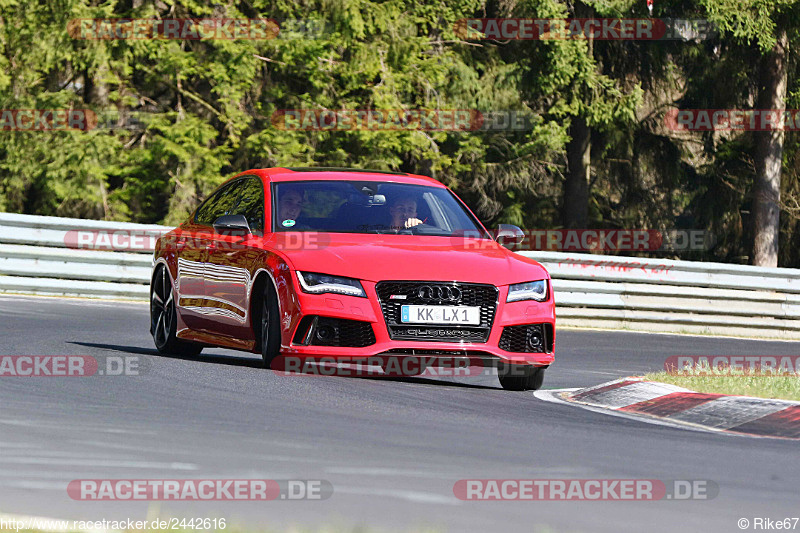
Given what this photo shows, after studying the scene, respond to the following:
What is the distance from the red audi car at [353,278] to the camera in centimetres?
971

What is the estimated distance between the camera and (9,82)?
27.1 m

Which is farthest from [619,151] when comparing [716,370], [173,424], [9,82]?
[173,424]

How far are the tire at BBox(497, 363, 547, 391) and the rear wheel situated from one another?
1.65 metres

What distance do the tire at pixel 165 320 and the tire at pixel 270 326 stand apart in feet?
5.60

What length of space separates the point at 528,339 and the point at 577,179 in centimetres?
2529

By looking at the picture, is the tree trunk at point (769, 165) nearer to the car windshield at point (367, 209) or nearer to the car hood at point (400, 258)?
the car windshield at point (367, 209)

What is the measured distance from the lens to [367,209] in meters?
11.0

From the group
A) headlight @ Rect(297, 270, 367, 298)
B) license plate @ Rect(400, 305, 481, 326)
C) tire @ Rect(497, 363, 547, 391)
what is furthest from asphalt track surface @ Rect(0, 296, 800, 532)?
headlight @ Rect(297, 270, 367, 298)

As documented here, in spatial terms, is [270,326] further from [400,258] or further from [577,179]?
[577,179]

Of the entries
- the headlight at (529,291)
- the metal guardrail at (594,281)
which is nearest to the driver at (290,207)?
the headlight at (529,291)

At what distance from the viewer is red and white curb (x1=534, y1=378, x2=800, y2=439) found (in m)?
8.66

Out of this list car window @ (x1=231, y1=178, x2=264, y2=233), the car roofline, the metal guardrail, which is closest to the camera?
car window @ (x1=231, y1=178, x2=264, y2=233)

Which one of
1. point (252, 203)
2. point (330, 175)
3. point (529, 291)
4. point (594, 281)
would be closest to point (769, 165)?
point (594, 281)

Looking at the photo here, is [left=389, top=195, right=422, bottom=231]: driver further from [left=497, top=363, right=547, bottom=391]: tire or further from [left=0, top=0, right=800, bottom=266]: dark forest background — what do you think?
[left=0, top=0, right=800, bottom=266]: dark forest background
